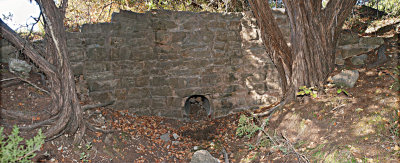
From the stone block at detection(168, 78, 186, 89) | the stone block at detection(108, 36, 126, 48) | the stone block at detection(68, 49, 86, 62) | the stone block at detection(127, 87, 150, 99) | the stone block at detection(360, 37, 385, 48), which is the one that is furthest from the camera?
the stone block at detection(168, 78, 186, 89)

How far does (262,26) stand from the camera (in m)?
4.82

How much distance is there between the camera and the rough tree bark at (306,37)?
4.46 m

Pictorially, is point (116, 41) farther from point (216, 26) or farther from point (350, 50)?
point (350, 50)

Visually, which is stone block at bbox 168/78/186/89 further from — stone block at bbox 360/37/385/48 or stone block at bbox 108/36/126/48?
stone block at bbox 360/37/385/48

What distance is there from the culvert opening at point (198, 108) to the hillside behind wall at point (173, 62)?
1.62 feet

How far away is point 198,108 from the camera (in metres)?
6.78

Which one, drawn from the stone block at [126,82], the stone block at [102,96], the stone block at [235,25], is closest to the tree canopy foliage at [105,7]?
the stone block at [235,25]

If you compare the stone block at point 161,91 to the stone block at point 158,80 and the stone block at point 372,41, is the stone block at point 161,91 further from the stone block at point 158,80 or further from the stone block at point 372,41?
the stone block at point 372,41

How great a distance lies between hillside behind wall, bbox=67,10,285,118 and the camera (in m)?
5.16

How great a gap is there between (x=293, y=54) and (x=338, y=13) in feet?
3.65

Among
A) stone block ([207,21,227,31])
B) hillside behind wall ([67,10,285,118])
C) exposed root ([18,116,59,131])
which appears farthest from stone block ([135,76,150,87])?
exposed root ([18,116,59,131])

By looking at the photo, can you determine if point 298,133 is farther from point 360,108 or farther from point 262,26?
point 262,26

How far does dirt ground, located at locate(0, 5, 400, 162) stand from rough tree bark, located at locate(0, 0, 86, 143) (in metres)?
0.17

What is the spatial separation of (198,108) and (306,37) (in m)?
3.34
